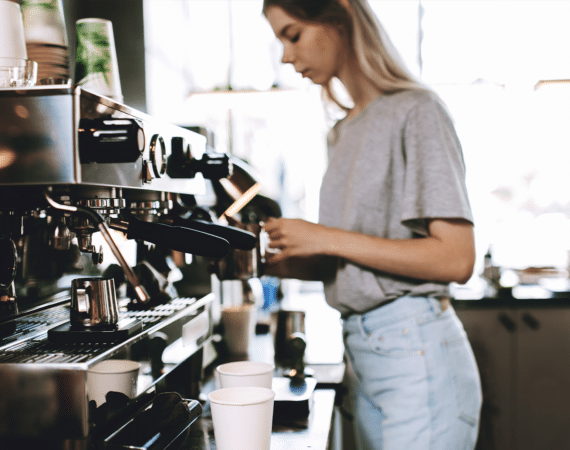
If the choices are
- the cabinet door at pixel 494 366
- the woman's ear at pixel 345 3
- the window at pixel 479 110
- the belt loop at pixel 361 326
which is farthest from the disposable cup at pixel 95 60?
the window at pixel 479 110

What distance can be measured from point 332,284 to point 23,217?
0.55 m

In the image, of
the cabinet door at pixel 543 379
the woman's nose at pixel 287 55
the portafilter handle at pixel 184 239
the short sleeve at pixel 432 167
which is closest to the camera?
the portafilter handle at pixel 184 239

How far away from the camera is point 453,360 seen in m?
0.96

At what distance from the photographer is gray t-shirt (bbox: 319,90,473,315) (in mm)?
937

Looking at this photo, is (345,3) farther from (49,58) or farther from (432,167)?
(49,58)

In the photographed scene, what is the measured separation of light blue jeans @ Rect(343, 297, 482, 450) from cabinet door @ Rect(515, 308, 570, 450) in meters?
1.28

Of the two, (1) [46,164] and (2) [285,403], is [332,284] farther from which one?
(1) [46,164]

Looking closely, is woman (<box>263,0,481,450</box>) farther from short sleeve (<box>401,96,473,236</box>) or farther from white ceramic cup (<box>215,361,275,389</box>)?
white ceramic cup (<box>215,361,275,389</box>)

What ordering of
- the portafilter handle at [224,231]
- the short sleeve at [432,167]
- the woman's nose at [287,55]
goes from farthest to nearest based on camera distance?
the woman's nose at [287,55] → the short sleeve at [432,167] → the portafilter handle at [224,231]

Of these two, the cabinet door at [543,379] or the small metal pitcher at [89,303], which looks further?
the cabinet door at [543,379]

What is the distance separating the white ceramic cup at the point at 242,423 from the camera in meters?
0.71

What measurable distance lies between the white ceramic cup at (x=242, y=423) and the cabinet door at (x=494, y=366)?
1.55 metres

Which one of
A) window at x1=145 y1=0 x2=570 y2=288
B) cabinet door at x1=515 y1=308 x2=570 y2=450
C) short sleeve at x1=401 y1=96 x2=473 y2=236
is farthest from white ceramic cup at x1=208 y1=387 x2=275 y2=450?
window at x1=145 y1=0 x2=570 y2=288

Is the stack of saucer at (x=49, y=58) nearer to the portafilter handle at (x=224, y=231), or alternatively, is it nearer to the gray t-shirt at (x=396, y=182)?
the portafilter handle at (x=224, y=231)
